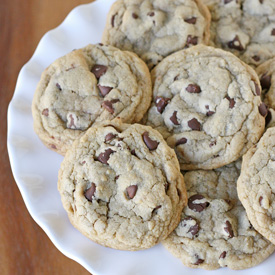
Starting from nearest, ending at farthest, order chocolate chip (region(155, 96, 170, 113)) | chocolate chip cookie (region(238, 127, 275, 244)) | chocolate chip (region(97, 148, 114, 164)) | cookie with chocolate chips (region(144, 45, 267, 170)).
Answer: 1. chocolate chip cookie (region(238, 127, 275, 244))
2. chocolate chip (region(97, 148, 114, 164))
3. cookie with chocolate chips (region(144, 45, 267, 170))
4. chocolate chip (region(155, 96, 170, 113))

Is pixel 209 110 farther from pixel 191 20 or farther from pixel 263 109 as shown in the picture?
pixel 191 20

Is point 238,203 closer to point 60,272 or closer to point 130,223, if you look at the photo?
point 130,223

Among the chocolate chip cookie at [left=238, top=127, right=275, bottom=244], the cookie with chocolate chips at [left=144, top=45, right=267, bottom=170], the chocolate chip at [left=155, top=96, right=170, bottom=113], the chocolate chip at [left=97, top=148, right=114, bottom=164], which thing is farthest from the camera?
the chocolate chip at [left=155, top=96, right=170, bottom=113]

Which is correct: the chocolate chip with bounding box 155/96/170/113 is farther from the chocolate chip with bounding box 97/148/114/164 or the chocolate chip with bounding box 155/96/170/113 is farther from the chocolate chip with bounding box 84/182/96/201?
the chocolate chip with bounding box 84/182/96/201

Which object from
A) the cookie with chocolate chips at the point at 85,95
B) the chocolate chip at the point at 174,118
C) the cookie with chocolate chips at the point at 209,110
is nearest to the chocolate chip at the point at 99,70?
the cookie with chocolate chips at the point at 85,95

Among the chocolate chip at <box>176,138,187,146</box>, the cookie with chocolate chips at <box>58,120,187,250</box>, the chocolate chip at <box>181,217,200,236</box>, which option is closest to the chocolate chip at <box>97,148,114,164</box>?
the cookie with chocolate chips at <box>58,120,187,250</box>
